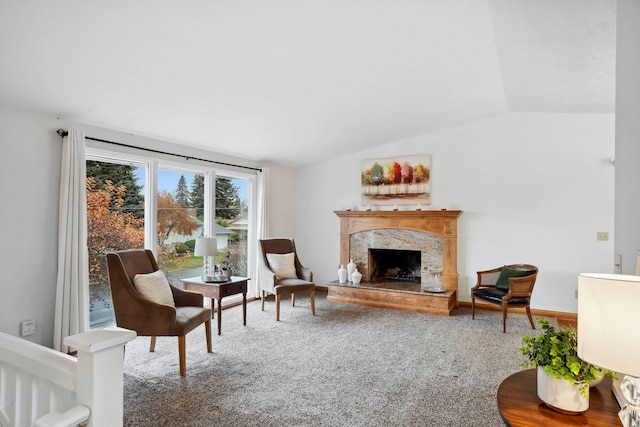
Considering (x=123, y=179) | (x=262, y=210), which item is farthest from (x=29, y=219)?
(x=262, y=210)

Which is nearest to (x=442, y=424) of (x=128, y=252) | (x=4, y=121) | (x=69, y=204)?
(x=128, y=252)

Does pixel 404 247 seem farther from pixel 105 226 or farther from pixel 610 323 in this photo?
pixel 610 323

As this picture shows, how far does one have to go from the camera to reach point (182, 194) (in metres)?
4.86

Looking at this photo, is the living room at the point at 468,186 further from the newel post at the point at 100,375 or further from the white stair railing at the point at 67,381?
the newel post at the point at 100,375

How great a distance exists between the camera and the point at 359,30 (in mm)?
2688

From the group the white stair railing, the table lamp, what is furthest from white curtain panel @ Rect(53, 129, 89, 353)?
the table lamp

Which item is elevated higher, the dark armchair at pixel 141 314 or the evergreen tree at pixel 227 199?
the evergreen tree at pixel 227 199

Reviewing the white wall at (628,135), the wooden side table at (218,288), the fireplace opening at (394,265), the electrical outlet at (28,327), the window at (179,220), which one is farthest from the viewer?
the fireplace opening at (394,265)

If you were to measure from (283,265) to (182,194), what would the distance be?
1656 mm

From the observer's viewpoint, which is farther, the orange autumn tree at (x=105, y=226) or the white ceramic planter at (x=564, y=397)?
the orange autumn tree at (x=105, y=226)

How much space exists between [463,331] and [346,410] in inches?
92.1

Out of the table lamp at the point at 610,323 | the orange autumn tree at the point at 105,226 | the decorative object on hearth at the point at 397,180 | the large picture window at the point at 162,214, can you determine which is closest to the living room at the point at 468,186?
the decorative object on hearth at the point at 397,180

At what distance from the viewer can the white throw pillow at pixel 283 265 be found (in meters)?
5.21

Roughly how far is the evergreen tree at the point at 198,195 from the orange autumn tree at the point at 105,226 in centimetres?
89
